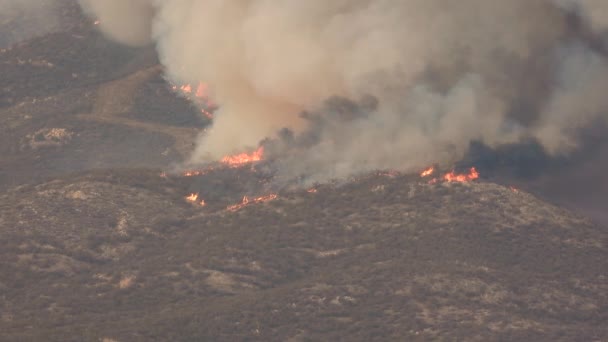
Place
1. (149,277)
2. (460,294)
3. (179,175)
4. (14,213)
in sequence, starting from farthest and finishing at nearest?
(179,175), (14,213), (149,277), (460,294)

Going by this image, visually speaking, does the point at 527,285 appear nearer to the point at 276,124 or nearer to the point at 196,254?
the point at 196,254

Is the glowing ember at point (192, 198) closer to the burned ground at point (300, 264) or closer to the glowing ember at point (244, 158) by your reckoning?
the burned ground at point (300, 264)

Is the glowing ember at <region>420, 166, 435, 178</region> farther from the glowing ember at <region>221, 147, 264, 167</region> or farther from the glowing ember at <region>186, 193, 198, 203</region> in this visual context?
the glowing ember at <region>186, 193, 198, 203</region>

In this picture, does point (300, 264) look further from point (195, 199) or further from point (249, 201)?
point (195, 199)

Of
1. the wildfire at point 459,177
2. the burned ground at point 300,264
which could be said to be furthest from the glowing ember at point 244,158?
the wildfire at point 459,177

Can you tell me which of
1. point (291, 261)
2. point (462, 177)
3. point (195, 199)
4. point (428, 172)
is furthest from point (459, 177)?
point (195, 199)

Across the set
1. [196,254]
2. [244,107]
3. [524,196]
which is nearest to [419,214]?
[524,196]
